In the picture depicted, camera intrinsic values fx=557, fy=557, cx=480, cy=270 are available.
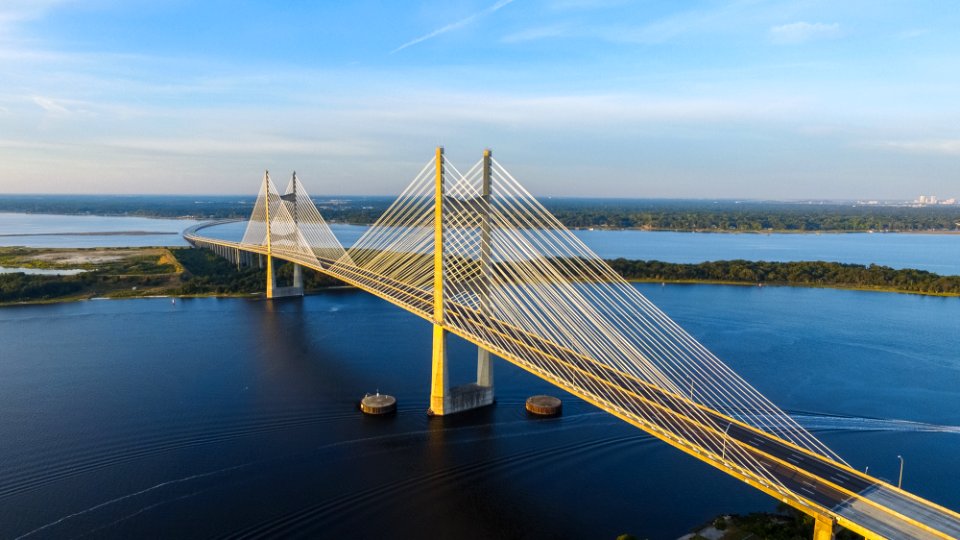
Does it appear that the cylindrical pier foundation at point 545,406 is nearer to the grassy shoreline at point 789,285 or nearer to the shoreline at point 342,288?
the shoreline at point 342,288

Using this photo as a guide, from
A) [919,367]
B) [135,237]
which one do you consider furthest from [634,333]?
[135,237]

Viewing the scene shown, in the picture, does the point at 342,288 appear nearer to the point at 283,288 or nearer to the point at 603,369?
the point at 283,288

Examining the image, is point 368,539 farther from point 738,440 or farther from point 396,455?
point 738,440

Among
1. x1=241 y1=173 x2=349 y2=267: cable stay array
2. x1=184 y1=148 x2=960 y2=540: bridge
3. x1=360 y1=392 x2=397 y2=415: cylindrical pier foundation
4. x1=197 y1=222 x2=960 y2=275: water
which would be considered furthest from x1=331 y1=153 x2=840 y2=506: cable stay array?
x1=197 y1=222 x2=960 y2=275: water

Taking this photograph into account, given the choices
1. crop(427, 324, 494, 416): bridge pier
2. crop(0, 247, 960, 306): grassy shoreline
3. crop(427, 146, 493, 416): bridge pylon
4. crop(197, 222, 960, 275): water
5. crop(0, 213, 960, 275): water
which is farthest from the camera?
crop(0, 213, 960, 275): water

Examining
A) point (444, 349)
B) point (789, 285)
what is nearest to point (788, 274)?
point (789, 285)

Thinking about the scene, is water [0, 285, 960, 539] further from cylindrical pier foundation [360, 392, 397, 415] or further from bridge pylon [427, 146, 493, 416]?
bridge pylon [427, 146, 493, 416]
